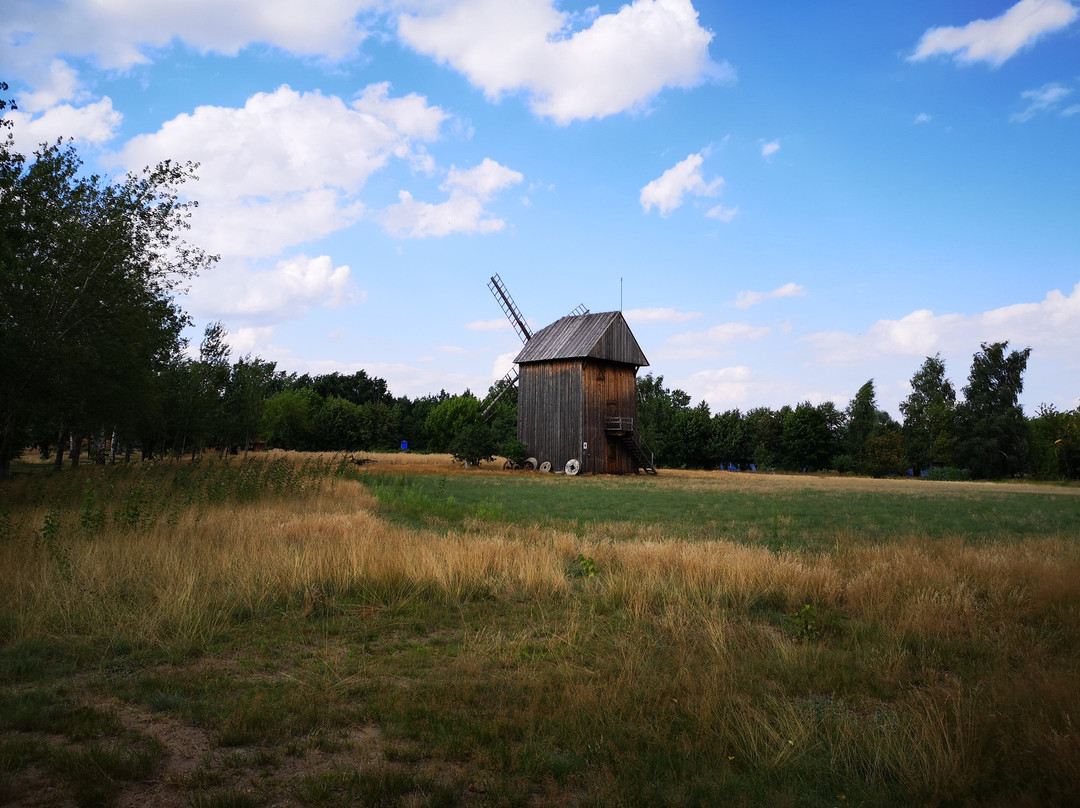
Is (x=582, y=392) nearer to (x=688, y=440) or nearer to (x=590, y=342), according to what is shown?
(x=590, y=342)

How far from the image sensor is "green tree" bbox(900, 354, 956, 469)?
72.9 meters

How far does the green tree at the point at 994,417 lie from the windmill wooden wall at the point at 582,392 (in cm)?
4049

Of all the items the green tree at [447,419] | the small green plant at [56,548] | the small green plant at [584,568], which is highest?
the green tree at [447,419]

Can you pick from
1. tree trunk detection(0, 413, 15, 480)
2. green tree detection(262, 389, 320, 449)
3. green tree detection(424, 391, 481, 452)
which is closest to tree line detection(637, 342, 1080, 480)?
green tree detection(424, 391, 481, 452)

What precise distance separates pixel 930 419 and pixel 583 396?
51237mm

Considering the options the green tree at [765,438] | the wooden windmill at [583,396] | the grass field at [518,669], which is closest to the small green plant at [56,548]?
the grass field at [518,669]

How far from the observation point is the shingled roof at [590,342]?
45844 mm

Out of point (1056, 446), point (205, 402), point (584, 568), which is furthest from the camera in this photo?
point (1056, 446)

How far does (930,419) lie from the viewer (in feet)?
249

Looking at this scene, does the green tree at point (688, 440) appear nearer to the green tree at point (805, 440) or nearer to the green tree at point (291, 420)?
the green tree at point (805, 440)

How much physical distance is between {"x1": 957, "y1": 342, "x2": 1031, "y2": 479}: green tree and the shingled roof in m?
40.5

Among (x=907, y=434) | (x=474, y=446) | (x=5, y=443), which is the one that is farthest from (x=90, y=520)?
(x=907, y=434)

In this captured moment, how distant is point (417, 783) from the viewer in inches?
167

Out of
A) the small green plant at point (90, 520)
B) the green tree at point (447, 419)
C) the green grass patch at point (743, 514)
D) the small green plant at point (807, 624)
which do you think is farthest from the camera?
the green tree at point (447, 419)
